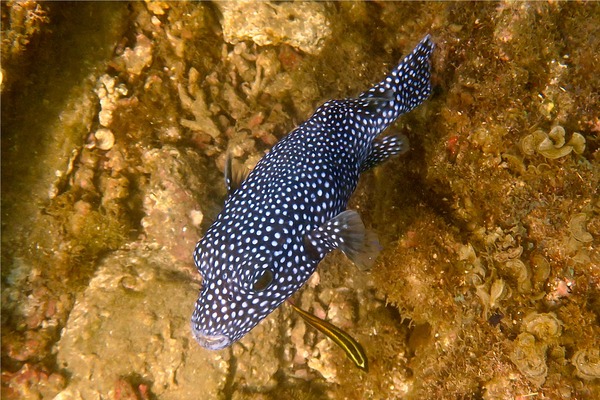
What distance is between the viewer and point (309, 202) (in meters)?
4.35

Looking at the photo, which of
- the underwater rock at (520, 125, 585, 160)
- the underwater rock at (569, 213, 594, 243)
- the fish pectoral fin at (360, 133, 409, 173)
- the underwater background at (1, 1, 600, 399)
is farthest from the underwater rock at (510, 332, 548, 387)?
the fish pectoral fin at (360, 133, 409, 173)

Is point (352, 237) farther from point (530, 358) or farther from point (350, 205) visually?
point (530, 358)

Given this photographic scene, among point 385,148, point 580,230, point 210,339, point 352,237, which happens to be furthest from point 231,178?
point 580,230

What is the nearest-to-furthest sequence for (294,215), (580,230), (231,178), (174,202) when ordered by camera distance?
(580,230) < (294,215) < (231,178) < (174,202)

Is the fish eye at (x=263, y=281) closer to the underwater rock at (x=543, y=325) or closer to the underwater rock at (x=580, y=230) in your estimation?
the underwater rock at (x=543, y=325)

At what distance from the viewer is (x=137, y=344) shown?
5.53m

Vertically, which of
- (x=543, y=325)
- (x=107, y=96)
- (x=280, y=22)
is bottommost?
(x=107, y=96)

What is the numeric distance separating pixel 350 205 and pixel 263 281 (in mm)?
2733

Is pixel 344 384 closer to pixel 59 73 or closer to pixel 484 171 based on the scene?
pixel 484 171

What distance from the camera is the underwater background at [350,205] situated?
4355mm

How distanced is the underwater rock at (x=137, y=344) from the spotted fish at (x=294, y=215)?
1926mm

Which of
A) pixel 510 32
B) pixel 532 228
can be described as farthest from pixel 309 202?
pixel 510 32

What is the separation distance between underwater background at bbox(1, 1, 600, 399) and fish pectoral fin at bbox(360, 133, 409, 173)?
0.56 meters

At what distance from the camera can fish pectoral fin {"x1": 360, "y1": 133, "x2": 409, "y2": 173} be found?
5090mm
